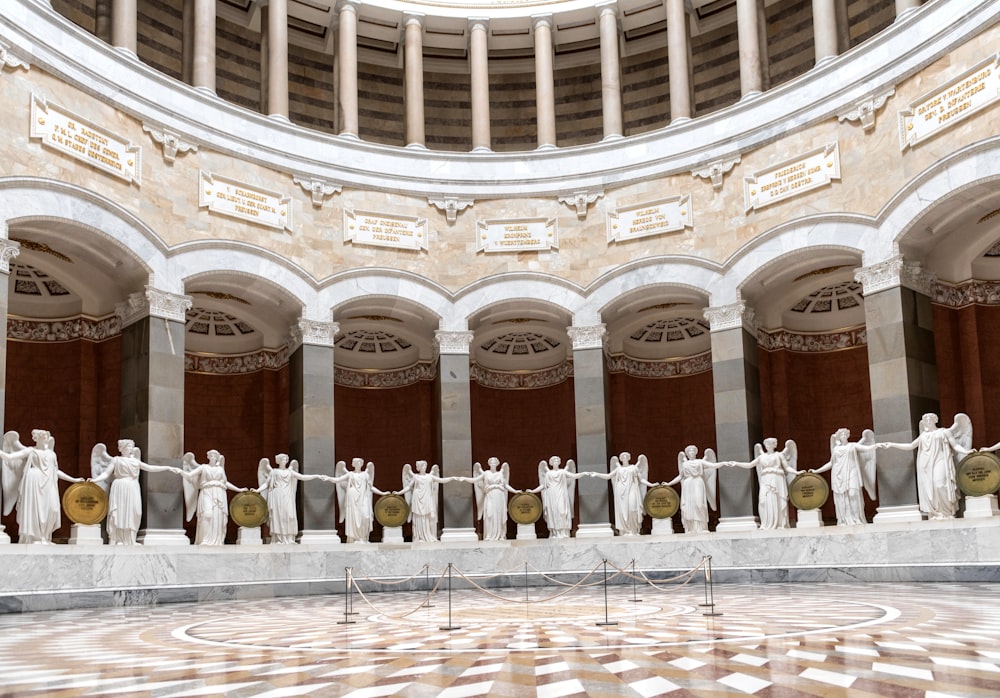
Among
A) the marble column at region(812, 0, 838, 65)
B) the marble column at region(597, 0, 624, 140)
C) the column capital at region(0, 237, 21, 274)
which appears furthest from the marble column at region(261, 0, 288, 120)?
the marble column at region(812, 0, 838, 65)

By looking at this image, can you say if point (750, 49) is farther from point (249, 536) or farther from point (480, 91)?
point (249, 536)

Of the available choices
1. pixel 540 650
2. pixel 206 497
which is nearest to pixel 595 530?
pixel 206 497

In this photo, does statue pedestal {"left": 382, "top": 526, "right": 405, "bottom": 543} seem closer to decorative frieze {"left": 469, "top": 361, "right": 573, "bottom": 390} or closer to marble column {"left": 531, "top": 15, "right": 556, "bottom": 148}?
decorative frieze {"left": 469, "top": 361, "right": 573, "bottom": 390}

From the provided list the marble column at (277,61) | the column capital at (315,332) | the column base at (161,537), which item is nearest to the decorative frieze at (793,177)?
the column capital at (315,332)

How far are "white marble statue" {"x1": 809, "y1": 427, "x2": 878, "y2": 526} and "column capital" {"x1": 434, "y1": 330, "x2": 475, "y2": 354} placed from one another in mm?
7551

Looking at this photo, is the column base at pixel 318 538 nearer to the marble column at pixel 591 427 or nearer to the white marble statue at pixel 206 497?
the white marble statue at pixel 206 497

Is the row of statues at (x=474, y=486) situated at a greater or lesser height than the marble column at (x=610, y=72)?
lesser

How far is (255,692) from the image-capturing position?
5559mm

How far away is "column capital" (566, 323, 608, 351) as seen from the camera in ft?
67.5

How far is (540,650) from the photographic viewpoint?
7098 millimetres

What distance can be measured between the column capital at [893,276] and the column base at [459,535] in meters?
8.47

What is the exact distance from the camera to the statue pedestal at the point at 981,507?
14.8m

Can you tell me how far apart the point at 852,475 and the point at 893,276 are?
3.46 metres

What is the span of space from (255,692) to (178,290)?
1358cm
